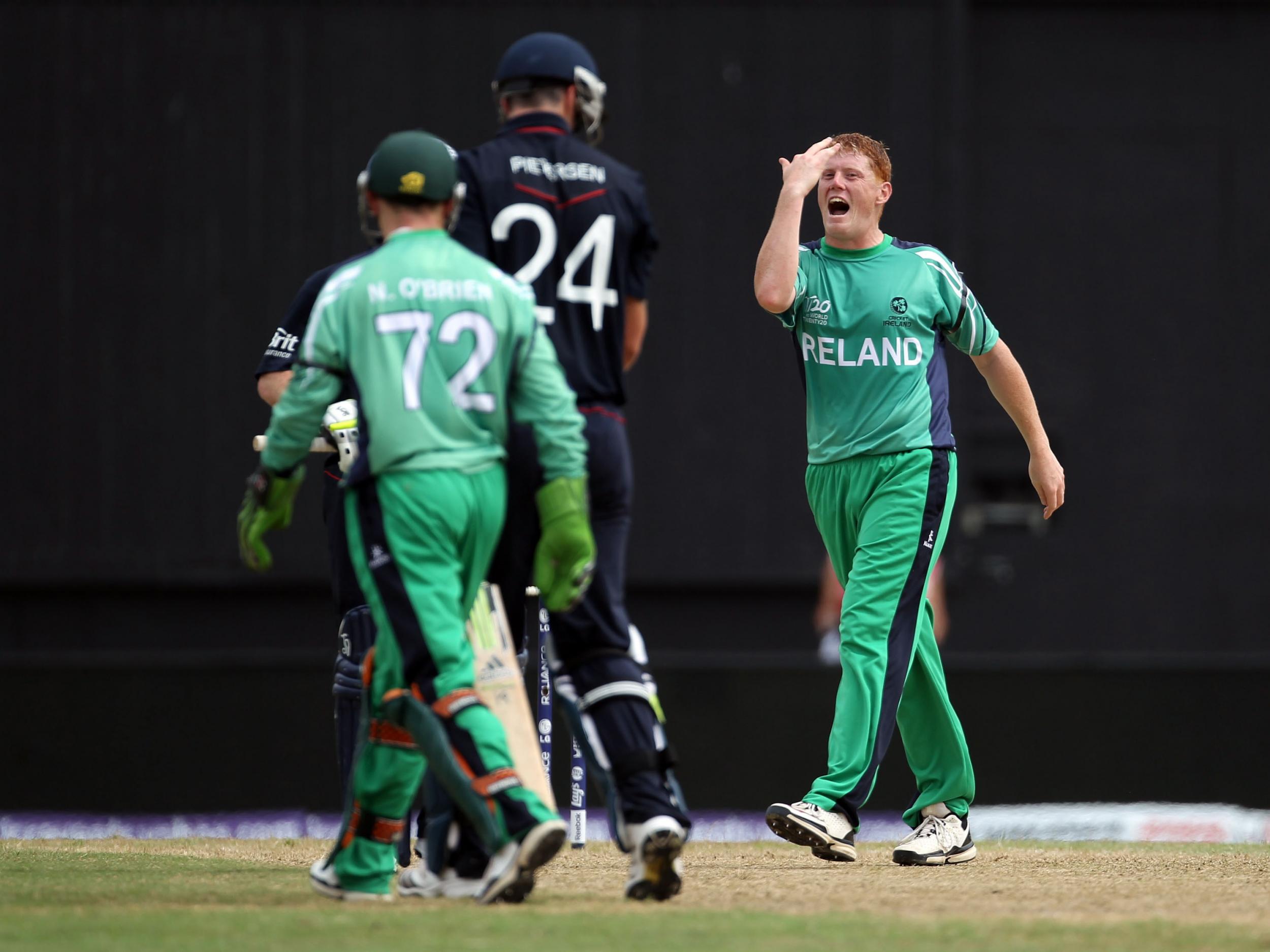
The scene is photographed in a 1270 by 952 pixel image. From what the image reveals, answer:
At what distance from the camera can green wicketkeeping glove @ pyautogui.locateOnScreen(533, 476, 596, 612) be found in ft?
13.5

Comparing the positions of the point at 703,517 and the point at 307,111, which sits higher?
the point at 307,111

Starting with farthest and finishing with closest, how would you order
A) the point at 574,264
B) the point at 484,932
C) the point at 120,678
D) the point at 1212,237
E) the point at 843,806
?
the point at 1212,237, the point at 120,678, the point at 843,806, the point at 574,264, the point at 484,932

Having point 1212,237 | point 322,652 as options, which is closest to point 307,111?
point 322,652

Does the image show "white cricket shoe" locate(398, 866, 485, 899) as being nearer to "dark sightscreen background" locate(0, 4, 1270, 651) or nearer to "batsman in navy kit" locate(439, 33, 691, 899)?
"batsman in navy kit" locate(439, 33, 691, 899)

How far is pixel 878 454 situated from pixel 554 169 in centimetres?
→ 151

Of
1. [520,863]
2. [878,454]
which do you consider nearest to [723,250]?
[878,454]

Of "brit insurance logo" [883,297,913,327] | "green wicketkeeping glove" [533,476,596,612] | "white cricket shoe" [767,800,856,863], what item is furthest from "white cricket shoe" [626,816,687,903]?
"brit insurance logo" [883,297,913,327]

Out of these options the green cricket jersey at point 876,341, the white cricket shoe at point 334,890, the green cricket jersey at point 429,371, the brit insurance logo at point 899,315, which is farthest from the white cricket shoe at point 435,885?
the brit insurance logo at point 899,315

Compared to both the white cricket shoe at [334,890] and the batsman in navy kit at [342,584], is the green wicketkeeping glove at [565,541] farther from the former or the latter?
the batsman in navy kit at [342,584]

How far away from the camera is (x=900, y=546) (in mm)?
5434

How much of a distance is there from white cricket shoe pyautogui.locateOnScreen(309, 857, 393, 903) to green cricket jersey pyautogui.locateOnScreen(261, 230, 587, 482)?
3.11ft

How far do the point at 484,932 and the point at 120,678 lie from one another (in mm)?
7079

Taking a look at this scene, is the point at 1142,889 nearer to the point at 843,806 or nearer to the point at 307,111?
the point at 843,806

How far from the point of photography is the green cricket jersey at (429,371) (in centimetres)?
413
